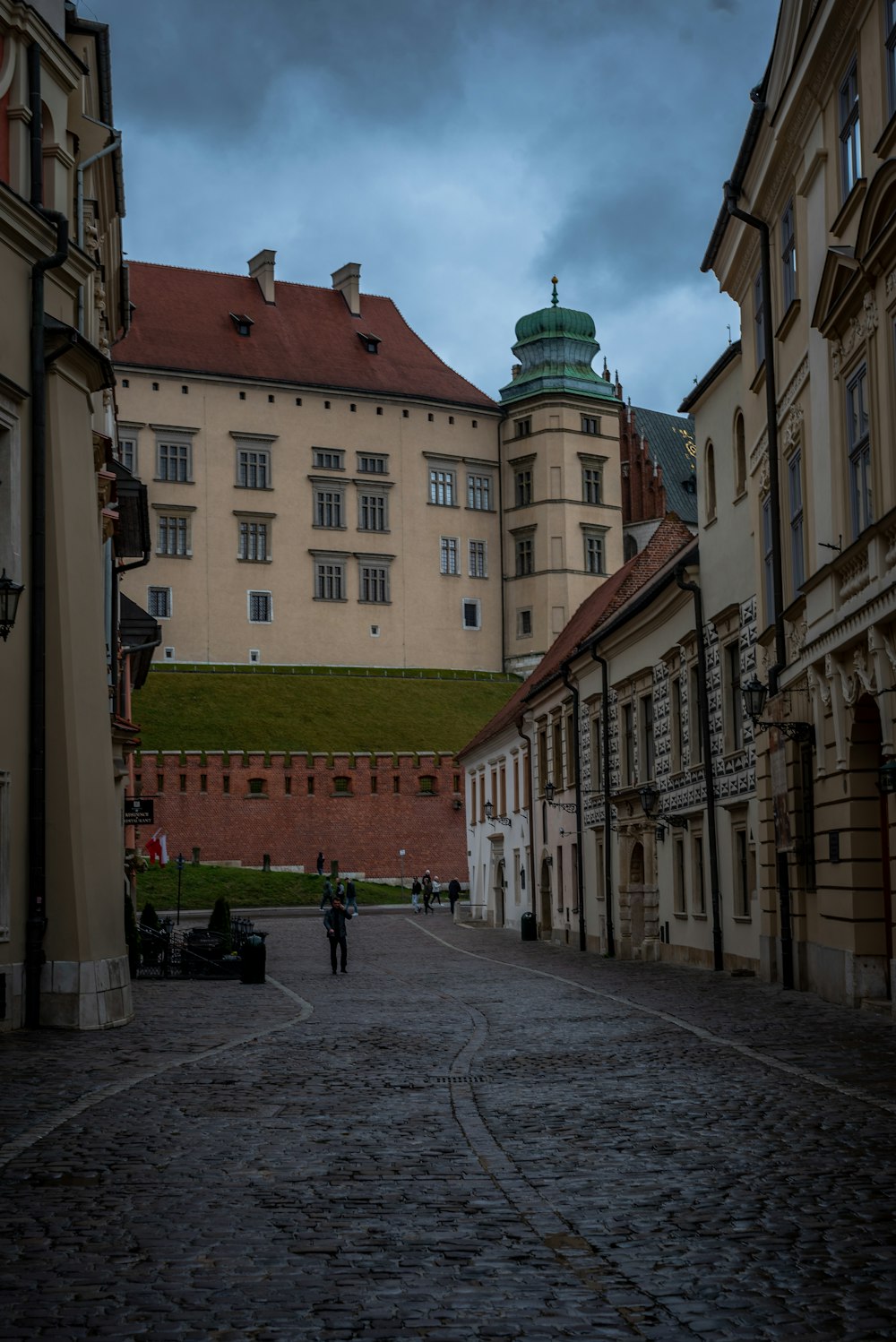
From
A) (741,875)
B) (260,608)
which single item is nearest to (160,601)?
(260,608)

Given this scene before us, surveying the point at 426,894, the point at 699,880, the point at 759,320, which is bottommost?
the point at 426,894

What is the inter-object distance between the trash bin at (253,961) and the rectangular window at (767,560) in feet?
28.4

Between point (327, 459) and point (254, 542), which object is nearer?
point (254, 542)

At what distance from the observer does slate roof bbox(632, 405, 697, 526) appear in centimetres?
9756

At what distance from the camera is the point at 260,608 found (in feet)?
283

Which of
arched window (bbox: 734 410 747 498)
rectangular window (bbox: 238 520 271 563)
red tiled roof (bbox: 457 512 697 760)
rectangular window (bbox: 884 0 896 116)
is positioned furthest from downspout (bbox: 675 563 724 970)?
rectangular window (bbox: 238 520 271 563)

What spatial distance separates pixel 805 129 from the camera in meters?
18.2

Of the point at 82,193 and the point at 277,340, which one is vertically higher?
the point at 277,340

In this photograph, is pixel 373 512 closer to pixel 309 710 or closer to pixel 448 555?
pixel 448 555

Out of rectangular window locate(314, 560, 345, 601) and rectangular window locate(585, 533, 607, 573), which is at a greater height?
rectangular window locate(585, 533, 607, 573)

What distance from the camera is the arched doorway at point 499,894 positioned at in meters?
49.3

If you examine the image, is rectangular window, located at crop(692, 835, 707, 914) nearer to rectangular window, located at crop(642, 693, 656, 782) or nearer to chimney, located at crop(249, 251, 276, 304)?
rectangular window, located at crop(642, 693, 656, 782)

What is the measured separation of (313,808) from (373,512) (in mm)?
26357

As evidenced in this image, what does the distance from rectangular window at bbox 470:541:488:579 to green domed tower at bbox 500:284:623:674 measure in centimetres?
129
